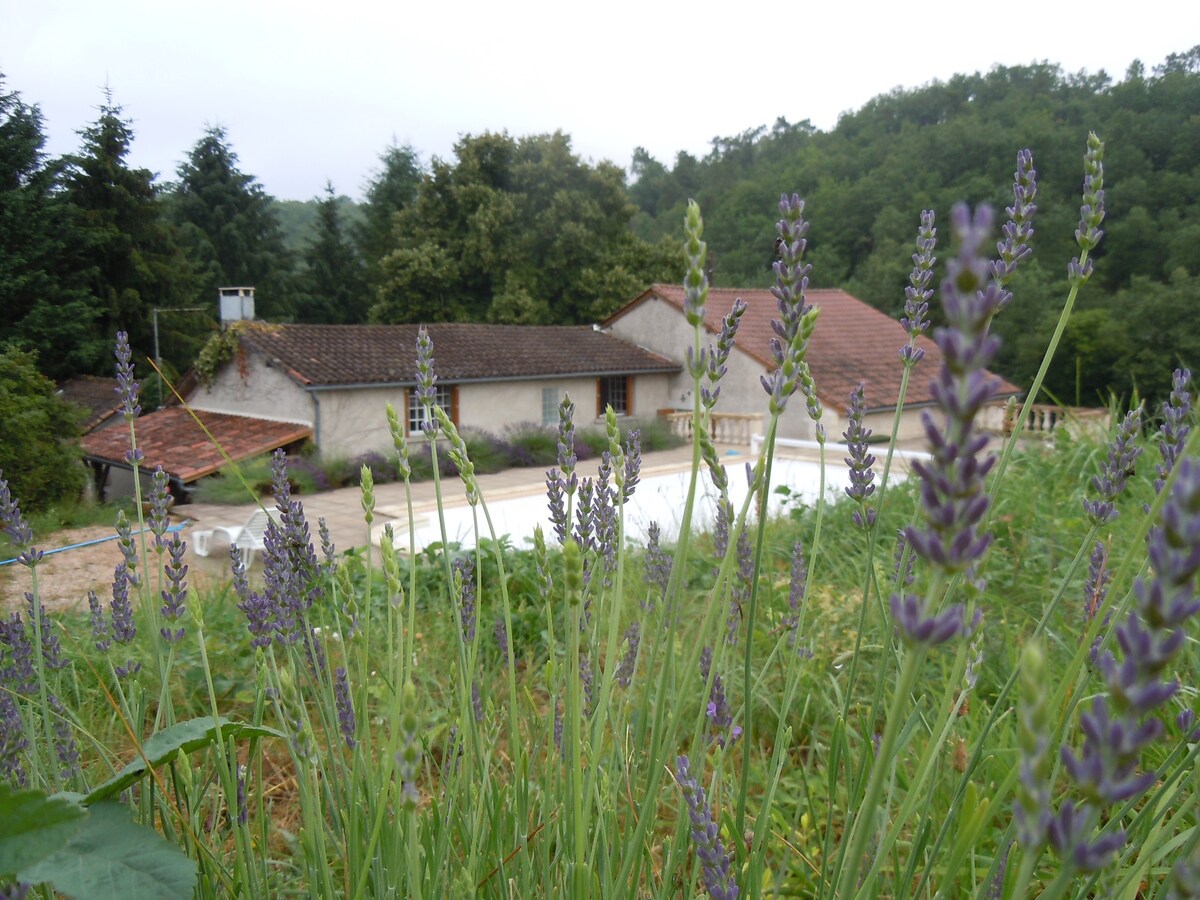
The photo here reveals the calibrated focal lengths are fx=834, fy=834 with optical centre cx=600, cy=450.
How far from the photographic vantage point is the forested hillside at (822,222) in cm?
2180

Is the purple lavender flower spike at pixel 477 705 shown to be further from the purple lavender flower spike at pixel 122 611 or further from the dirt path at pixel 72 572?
the dirt path at pixel 72 572

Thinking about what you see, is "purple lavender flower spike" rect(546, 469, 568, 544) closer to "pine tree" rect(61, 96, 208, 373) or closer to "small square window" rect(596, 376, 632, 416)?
"pine tree" rect(61, 96, 208, 373)

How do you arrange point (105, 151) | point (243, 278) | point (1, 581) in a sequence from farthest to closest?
point (243, 278), point (105, 151), point (1, 581)

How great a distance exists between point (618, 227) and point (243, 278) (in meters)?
12.3

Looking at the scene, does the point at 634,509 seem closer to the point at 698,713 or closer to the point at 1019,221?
the point at 698,713

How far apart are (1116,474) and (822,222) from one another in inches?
1010

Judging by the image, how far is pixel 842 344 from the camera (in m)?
20.5

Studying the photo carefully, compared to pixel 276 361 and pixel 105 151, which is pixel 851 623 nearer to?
pixel 105 151

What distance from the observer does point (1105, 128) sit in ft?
77.3

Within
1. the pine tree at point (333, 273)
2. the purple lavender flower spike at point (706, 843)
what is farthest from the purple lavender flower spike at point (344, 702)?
the pine tree at point (333, 273)

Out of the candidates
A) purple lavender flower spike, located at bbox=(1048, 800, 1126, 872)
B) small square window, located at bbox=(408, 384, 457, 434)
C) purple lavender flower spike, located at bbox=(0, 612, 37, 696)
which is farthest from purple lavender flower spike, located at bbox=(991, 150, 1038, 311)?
small square window, located at bbox=(408, 384, 457, 434)

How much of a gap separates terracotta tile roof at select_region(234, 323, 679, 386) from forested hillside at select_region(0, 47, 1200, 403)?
2014 millimetres

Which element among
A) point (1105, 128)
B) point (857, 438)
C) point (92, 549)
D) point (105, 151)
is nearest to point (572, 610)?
point (857, 438)

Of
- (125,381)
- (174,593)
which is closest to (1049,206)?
(125,381)
